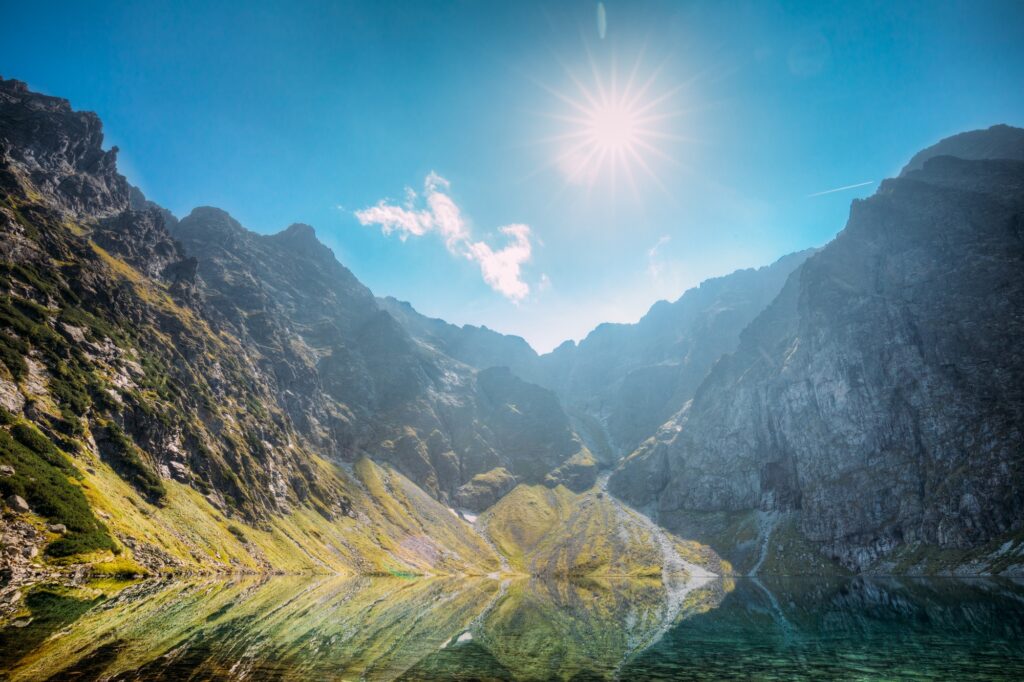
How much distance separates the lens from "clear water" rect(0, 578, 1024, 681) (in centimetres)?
2555

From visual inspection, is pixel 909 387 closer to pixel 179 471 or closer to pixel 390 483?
pixel 390 483

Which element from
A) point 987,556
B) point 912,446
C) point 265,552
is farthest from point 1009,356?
point 265,552

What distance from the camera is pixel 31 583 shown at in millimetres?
43312

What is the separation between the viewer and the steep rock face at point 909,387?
127875 mm

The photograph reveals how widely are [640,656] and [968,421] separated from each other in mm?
156978

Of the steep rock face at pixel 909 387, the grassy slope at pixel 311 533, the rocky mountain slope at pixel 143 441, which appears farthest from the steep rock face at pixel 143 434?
the steep rock face at pixel 909 387

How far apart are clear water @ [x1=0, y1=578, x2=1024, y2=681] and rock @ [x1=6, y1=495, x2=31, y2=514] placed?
14.8 m

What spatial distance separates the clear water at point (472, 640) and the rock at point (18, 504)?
14783 millimetres

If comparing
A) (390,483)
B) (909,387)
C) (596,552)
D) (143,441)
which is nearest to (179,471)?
(143,441)

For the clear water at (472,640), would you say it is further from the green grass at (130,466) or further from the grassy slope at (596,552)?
the grassy slope at (596,552)

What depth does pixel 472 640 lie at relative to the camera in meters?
39.2

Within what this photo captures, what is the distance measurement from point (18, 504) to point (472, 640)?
172ft

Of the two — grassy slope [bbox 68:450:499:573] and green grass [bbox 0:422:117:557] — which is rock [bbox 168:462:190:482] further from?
green grass [bbox 0:422:117:557]

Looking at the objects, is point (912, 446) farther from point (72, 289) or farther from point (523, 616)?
point (72, 289)
